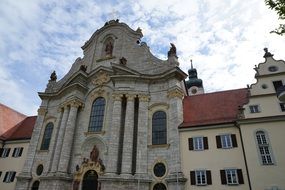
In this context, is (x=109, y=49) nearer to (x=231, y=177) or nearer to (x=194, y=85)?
(x=231, y=177)

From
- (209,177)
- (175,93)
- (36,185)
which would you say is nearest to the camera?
(209,177)

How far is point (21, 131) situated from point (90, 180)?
1601 cm

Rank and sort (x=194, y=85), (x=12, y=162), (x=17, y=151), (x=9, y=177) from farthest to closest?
(x=194, y=85) < (x=17, y=151) < (x=12, y=162) < (x=9, y=177)

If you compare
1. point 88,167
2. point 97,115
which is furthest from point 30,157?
point 97,115

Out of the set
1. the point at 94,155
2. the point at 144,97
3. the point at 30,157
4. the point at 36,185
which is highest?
the point at 144,97

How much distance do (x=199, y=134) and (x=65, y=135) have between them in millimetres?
15063

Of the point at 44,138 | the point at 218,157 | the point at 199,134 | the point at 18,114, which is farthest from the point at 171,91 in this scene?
the point at 18,114

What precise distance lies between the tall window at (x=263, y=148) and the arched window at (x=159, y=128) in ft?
28.2

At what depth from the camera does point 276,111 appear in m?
19.0

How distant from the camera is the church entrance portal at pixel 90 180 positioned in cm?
2372

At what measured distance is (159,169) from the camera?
72.3ft

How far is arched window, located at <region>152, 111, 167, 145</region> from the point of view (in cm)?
2367

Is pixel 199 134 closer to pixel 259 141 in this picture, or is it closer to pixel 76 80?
pixel 259 141

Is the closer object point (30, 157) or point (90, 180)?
point (90, 180)
